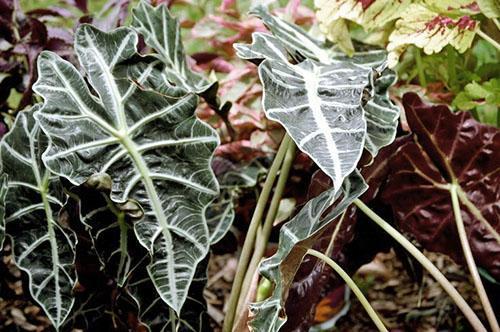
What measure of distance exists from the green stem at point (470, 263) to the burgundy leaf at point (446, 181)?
0.03 metres

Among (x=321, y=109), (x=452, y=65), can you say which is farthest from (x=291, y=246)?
(x=452, y=65)

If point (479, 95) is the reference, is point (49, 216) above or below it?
below

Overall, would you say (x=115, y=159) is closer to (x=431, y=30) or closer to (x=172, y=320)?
(x=172, y=320)

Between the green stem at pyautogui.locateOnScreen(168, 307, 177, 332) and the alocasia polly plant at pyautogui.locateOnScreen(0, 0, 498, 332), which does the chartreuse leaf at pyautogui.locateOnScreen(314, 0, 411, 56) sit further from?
the green stem at pyautogui.locateOnScreen(168, 307, 177, 332)

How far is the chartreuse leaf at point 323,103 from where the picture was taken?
756 millimetres

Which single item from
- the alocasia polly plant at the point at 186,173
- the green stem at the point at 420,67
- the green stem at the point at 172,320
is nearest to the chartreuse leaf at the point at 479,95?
the alocasia polly plant at the point at 186,173

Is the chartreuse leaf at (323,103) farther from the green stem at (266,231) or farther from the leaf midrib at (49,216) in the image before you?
the leaf midrib at (49,216)

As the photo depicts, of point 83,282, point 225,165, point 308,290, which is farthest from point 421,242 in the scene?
point 83,282

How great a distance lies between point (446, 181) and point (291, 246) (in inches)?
16.7

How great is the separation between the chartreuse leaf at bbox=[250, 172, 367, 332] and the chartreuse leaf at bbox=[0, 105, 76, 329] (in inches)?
12.5

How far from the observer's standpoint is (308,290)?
100 centimetres

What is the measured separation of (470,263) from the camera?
1000mm

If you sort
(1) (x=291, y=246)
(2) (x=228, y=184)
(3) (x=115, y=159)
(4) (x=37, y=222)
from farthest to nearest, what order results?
1. (2) (x=228, y=184)
2. (4) (x=37, y=222)
3. (3) (x=115, y=159)
4. (1) (x=291, y=246)

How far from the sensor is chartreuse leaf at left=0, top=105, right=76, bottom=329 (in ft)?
3.23
